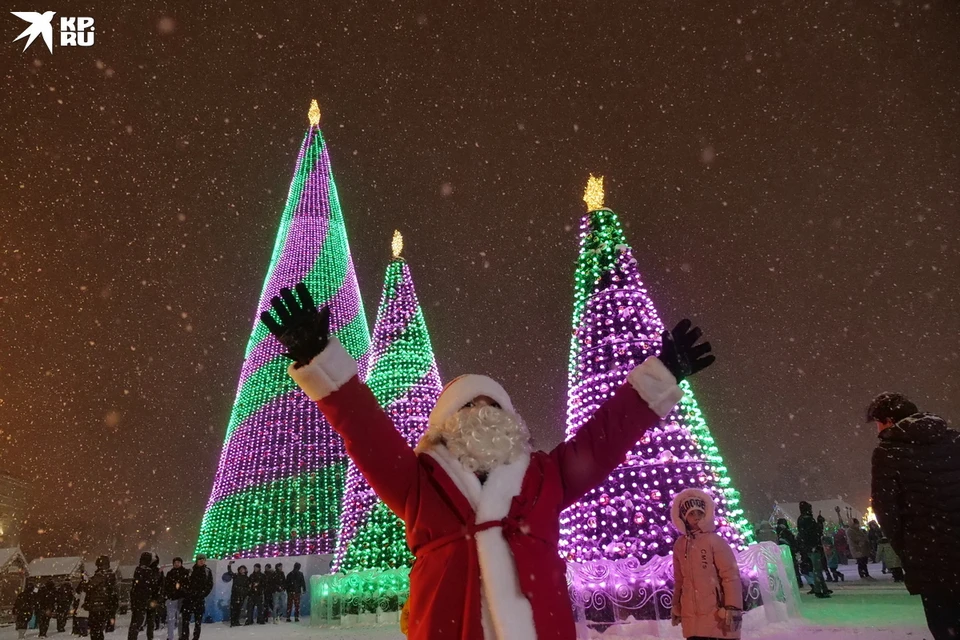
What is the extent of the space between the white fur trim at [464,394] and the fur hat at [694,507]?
164 cm

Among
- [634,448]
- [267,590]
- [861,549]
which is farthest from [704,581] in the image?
[267,590]

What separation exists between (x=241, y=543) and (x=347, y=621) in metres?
7.27

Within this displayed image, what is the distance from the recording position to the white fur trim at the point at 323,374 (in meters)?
2.64

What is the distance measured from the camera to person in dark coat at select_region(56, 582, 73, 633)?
1419 centimetres

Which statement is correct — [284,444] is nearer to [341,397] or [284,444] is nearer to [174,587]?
[174,587]

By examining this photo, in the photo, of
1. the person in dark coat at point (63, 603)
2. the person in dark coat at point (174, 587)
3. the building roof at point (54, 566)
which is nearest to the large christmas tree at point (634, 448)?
the person in dark coat at point (174, 587)

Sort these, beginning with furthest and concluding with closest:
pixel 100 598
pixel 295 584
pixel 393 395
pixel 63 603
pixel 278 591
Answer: pixel 278 591, pixel 295 584, pixel 63 603, pixel 393 395, pixel 100 598

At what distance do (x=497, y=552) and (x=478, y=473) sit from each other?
15.7 inches

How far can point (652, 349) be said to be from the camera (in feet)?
31.0

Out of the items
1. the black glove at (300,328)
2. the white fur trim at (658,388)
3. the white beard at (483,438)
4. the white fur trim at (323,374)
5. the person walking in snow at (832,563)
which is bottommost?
the person walking in snow at (832,563)

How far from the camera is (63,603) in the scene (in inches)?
563


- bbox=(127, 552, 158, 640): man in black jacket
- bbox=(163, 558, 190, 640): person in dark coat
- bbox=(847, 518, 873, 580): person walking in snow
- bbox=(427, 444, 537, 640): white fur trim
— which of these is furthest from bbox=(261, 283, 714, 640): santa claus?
bbox=(847, 518, 873, 580): person walking in snow

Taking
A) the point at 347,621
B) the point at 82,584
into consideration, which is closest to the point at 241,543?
the point at 82,584

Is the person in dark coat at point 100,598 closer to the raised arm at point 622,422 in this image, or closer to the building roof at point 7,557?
the raised arm at point 622,422
